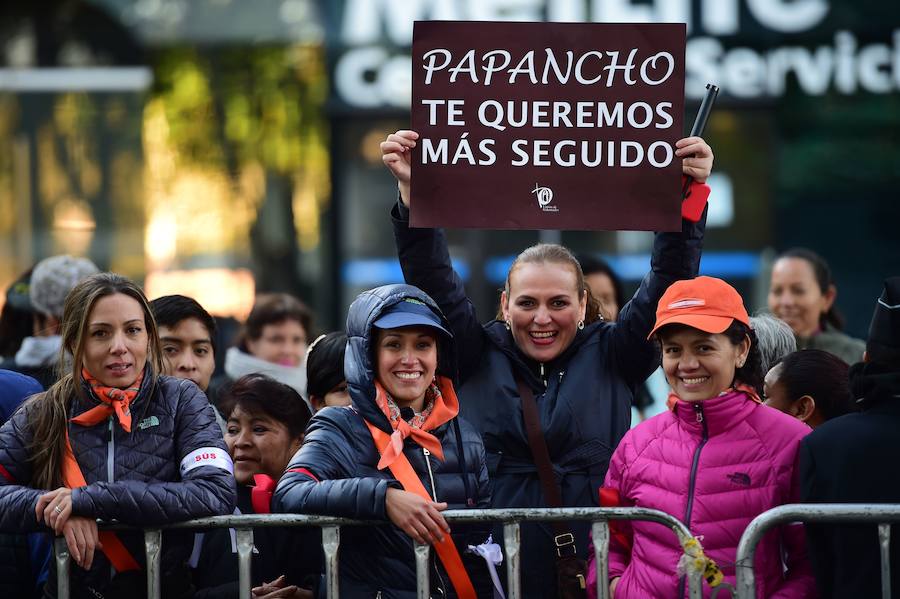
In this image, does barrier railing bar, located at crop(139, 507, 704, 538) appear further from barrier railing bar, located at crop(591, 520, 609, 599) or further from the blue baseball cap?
the blue baseball cap

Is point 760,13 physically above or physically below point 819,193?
above

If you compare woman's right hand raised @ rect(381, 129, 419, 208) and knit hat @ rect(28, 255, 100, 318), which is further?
knit hat @ rect(28, 255, 100, 318)

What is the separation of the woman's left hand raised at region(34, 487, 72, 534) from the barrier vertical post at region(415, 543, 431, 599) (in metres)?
1.08

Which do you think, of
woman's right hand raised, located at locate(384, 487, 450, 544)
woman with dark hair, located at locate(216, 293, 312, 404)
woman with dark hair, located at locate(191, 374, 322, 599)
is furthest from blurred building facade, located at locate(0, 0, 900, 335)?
woman's right hand raised, located at locate(384, 487, 450, 544)

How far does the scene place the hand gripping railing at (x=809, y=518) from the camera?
Answer: 388cm

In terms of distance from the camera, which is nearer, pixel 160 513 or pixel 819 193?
pixel 160 513

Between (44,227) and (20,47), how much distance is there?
5.15 ft

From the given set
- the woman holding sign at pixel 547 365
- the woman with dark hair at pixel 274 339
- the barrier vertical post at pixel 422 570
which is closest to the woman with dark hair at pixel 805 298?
the woman holding sign at pixel 547 365

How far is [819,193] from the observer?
1092 centimetres

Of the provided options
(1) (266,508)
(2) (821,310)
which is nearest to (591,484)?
(1) (266,508)

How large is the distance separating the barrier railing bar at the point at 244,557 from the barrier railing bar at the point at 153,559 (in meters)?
0.26

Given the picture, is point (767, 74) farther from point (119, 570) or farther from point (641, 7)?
point (119, 570)

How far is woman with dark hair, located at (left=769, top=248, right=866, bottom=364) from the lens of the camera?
7129 millimetres

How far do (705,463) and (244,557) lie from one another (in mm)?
1477
